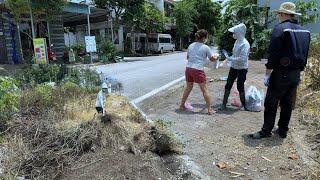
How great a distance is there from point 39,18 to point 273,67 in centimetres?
1853

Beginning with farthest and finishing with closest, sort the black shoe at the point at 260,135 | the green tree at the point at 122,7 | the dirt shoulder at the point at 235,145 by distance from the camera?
the green tree at the point at 122,7
the black shoe at the point at 260,135
the dirt shoulder at the point at 235,145

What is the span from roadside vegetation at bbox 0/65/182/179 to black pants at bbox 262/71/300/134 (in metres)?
1.46

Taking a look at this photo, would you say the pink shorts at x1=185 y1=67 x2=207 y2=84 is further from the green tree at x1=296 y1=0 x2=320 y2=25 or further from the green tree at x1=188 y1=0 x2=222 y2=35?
the green tree at x1=188 y1=0 x2=222 y2=35

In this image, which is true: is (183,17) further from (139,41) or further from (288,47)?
(288,47)

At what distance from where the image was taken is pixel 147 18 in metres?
36.8

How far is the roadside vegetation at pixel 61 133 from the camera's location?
4102mm

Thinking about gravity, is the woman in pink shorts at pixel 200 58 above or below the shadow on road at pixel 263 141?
above

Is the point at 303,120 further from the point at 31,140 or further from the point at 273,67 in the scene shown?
the point at 31,140

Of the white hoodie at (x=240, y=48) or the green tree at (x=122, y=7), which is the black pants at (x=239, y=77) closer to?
the white hoodie at (x=240, y=48)

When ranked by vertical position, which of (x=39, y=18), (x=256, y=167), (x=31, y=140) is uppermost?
(x=39, y=18)

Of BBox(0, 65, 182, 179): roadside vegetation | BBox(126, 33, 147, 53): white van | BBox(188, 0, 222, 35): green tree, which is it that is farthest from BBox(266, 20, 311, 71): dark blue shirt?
BBox(188, 0, 222, 35): green tree

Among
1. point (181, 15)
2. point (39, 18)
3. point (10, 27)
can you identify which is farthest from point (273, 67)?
point (181, 15)

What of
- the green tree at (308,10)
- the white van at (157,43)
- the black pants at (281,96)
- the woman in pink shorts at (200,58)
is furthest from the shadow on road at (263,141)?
the white van at (157,43)

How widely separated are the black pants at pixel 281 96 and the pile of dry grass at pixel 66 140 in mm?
1460
